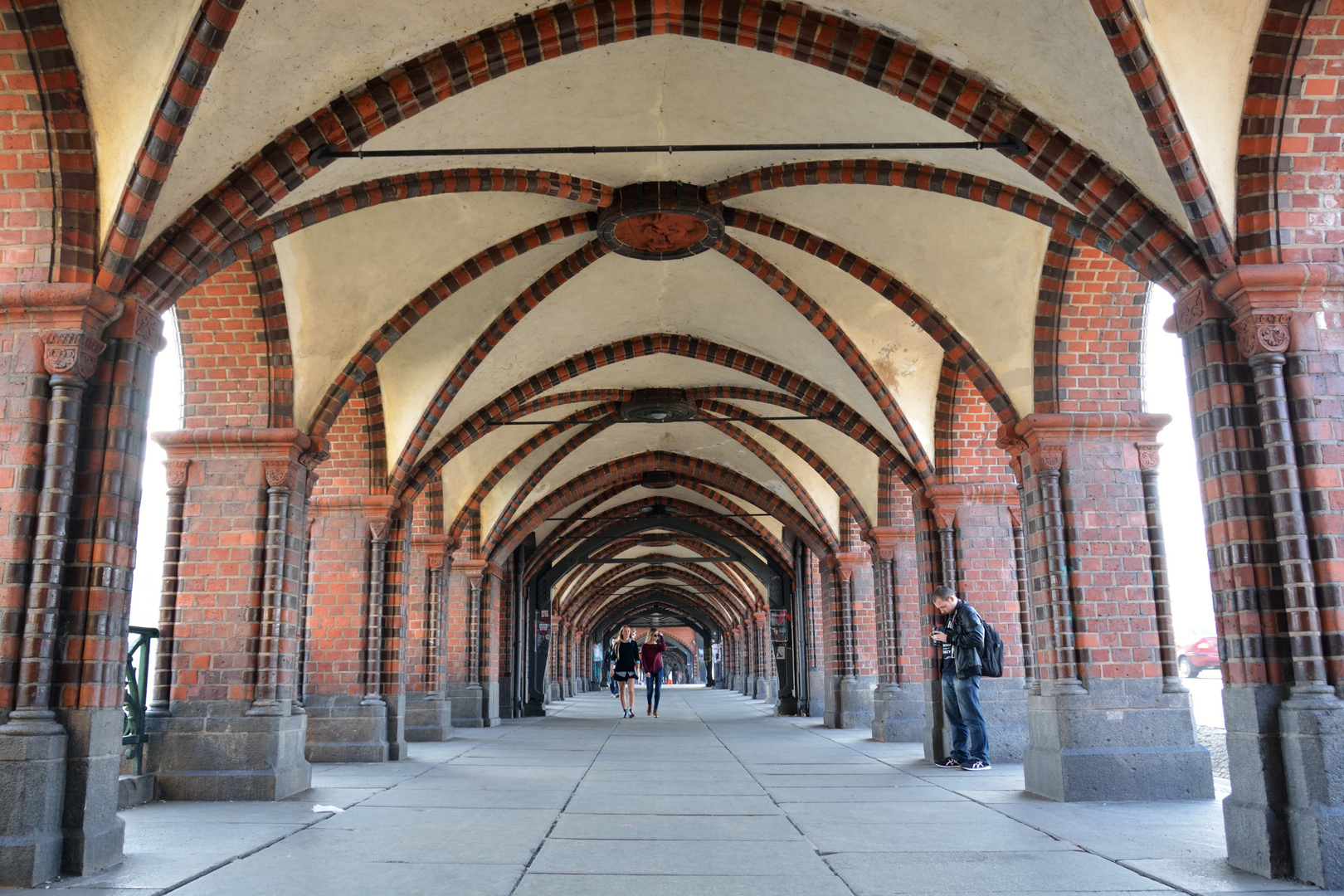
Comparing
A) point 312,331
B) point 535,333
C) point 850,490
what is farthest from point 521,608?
point 312,331

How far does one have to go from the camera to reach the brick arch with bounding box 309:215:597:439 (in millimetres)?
9484

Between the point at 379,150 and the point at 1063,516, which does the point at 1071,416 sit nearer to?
the point at 1063,516

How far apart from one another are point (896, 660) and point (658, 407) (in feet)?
16.3

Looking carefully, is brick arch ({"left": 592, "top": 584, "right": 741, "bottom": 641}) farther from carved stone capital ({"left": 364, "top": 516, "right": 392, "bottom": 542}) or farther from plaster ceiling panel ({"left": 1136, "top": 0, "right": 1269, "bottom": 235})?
plaster ceiling panel ({"left": 1136, "top": 0, "right": 1269, "bottom": 235})

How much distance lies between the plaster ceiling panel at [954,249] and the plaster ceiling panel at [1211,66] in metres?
2.73

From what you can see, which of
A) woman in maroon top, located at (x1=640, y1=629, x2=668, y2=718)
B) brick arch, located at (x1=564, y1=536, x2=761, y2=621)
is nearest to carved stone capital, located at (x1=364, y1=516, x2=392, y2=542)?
woman in maroon top, located at (x1=640, y1=629, x2=668, y2=718)

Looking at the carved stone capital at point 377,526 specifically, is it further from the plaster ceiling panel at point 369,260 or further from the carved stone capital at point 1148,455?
the carved stone capital at point 1148,455

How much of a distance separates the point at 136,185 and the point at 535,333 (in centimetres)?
659

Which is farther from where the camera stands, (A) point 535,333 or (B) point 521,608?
(B) point 521,608

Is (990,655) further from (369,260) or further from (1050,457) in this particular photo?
(369,260)

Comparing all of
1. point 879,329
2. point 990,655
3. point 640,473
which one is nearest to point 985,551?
point 990,655

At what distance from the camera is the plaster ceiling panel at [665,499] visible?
22.5 metres

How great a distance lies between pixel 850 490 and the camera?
15062 millimetres

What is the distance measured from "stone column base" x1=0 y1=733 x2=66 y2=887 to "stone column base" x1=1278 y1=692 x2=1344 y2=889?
6.02 m
